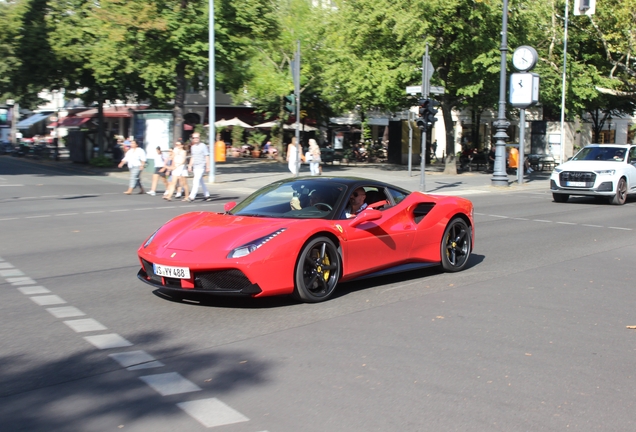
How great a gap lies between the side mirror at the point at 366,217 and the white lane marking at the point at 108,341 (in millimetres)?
2862

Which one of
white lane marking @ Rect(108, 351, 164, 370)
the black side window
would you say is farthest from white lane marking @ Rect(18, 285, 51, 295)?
the black side window

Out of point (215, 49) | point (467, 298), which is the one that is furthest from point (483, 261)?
point (215, 49)

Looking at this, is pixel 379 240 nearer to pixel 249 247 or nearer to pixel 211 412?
pixel 249 247

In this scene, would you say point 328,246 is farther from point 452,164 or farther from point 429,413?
point 452,164

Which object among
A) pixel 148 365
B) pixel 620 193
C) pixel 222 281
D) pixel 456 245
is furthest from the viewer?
pixel 620 193

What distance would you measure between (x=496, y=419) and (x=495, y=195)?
20741mm

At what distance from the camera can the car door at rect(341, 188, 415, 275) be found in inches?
310

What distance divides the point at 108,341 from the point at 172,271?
45.3 inches

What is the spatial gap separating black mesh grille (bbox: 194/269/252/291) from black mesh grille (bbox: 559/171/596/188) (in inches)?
632

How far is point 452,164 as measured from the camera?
36.1 meters

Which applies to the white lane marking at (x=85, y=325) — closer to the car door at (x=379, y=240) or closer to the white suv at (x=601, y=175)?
the car door at (x=379, y=240)

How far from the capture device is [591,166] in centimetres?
2083

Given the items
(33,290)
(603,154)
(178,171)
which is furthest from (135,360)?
(603,154)

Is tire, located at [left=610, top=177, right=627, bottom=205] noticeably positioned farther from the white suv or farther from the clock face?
the clock face
